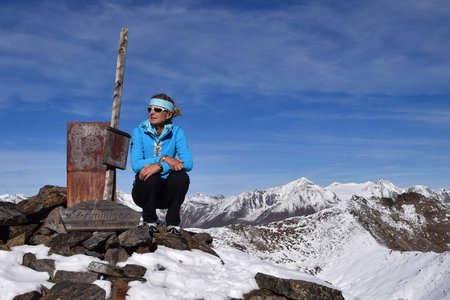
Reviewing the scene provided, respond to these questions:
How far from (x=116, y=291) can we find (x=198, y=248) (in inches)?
131

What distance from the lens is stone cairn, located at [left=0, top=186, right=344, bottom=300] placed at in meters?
9.98

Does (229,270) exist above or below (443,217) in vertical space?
below

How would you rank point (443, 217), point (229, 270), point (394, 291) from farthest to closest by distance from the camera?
point (443, 217), point (394, 291), point (229, 270)

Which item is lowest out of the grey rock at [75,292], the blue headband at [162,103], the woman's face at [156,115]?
the grey rock at [75,292]

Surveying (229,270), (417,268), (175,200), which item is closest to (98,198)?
(175,200)

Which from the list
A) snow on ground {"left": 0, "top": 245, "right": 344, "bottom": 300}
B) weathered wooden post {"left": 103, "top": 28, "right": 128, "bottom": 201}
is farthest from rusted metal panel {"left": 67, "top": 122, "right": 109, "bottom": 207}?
snow on ground {"left": 0, "top": 245, "right": 344, "bottom": 300}

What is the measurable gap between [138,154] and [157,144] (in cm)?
56

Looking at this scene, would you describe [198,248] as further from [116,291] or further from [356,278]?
[356,278]

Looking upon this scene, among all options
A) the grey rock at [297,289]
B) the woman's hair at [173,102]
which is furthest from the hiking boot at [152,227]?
the grey rock at [297,289]

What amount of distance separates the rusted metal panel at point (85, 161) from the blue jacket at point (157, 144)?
94 cm

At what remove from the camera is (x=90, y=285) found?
9.93m

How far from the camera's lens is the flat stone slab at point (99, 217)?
11.8 metres

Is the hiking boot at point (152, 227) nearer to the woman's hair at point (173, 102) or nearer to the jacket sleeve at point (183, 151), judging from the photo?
the jacket sleeve at point (183, 151)

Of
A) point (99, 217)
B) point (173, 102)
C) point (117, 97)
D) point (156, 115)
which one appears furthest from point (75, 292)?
point (173, 102)
